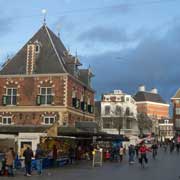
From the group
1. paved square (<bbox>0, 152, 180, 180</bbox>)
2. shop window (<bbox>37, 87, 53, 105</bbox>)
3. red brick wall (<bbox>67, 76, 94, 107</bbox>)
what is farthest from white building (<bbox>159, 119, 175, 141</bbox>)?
paved square (<bbox>0, 152, 180, 180</bbox>)

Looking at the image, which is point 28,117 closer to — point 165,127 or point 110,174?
point 110,174

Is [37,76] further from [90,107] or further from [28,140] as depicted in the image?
[28,140]

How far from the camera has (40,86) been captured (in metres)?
54.1

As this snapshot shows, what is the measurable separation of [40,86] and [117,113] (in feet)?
187

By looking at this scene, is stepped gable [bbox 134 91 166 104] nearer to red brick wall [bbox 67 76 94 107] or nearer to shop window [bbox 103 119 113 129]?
shop window [bbox 103 119 113 129]

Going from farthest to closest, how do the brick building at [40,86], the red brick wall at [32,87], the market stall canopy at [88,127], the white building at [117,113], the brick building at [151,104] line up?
the brick building at [151,104], the white building at [117,113], the red brick wall at [32,87], the brick building at [40,86], the market stall canopy at [88,127]

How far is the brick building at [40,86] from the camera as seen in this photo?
173ft

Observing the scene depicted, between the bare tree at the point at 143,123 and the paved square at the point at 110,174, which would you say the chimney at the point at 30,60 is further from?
the bare tree at the point at 143,123

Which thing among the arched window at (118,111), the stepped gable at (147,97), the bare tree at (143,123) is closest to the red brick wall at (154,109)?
the stepped gable at (147,97)

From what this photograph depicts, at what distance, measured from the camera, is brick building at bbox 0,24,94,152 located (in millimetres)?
52844

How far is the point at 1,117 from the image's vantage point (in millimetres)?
54031

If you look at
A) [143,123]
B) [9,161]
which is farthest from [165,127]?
[9,161]

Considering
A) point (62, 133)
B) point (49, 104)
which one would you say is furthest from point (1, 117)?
point (62, 133)

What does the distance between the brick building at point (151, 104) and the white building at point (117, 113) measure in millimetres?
32255
